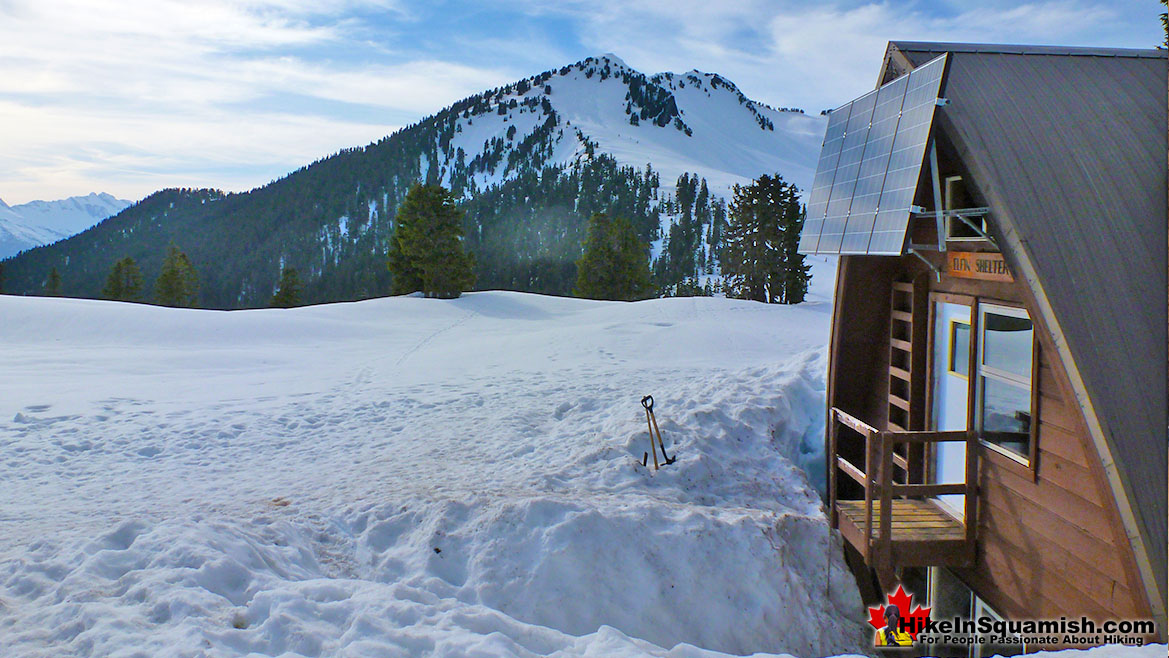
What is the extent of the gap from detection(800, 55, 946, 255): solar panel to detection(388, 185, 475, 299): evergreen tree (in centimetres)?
2785

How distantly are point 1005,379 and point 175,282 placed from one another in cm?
5306

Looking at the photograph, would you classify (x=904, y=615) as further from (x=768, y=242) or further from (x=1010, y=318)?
(x=768, y=242)

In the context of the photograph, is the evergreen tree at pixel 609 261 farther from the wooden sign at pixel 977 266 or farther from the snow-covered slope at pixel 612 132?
the snow-covered slope at pixel 612 132

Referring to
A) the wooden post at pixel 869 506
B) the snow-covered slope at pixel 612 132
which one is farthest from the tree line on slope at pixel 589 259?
the snow-covered slope at pixel 612 132

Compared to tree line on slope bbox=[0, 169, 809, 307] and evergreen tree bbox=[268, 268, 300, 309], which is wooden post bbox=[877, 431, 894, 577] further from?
evergreen tree bbox=[268, 268, 300, 309]

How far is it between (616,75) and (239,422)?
660 feet

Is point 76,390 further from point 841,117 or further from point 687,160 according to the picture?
point 687,160

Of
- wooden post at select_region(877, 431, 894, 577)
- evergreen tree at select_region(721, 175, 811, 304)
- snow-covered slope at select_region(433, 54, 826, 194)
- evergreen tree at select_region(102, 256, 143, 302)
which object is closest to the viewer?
wooden post at select_region(877, 431, 894, 577)

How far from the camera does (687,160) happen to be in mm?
143375

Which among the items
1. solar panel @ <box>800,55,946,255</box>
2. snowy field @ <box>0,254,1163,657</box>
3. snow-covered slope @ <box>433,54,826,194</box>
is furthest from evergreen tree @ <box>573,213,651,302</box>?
snow-covered slope @ <box>433,54,826,194</box>

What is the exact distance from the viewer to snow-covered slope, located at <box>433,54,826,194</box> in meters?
145

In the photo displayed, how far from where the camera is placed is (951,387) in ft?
23.7

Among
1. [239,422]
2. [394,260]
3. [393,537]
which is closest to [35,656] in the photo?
[393,537]

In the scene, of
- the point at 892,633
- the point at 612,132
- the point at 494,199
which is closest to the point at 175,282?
the point at 892,633
